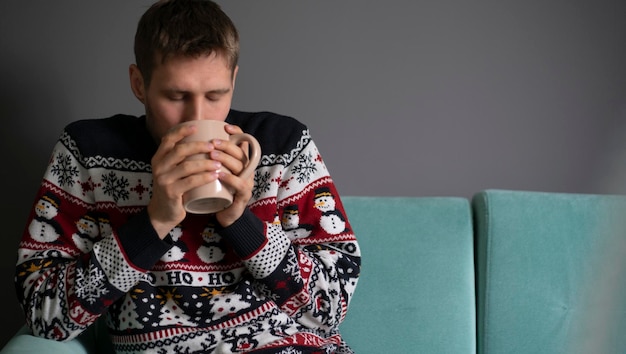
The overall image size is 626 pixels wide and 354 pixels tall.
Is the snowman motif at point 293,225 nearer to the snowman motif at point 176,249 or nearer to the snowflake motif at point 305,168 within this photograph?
the snowflake motif at point 305,168

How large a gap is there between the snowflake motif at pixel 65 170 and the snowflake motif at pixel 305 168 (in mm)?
437

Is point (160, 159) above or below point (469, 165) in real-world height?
above

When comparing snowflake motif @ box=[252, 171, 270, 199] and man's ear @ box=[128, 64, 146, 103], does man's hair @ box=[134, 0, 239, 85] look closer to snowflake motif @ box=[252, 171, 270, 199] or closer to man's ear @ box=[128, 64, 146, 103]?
man's ear @ box=[128, 64, 146, 103]

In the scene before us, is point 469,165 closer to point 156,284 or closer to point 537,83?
point 537,83

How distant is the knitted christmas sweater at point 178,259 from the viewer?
1.26 meters

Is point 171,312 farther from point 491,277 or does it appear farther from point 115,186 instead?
point 491,277

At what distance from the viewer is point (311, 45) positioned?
6.02ft

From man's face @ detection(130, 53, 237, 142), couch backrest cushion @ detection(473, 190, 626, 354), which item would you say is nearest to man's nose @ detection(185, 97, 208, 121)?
man's face @ detection(130, 53, 237, 142)

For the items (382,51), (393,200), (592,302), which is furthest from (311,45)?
(592,302)

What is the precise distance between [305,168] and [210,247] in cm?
25

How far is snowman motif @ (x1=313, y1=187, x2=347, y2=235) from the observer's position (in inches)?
55.5

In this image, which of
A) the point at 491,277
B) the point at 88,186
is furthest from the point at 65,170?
the point at 491,277

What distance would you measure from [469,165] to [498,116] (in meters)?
0.15

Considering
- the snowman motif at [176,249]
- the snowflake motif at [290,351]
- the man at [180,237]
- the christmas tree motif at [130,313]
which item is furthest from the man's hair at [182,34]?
the snowflake motif at [290,351]
